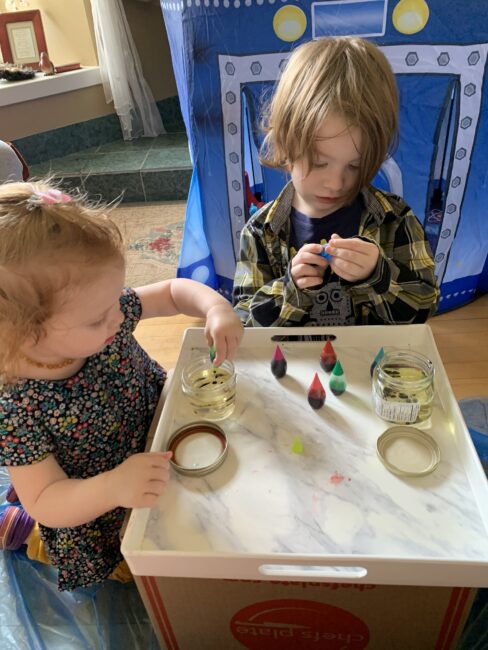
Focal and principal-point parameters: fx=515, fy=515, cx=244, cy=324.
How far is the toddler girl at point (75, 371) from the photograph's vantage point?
1.98ft

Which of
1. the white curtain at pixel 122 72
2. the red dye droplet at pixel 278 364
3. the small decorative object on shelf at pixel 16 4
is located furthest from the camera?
the small decorative object on shelf at pixel 16 4

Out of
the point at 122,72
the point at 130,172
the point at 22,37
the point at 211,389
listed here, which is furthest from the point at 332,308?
the point at 22,37

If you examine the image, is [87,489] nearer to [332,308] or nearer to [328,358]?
[328,358]

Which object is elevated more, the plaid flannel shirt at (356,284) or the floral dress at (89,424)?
the plaid flannel shirt at (356,284)

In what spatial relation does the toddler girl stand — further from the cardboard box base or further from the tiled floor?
the tiled floor

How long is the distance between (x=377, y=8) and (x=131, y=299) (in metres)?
0.91

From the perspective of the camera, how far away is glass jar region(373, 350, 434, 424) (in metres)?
0.69

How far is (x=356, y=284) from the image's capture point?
0.84 metres

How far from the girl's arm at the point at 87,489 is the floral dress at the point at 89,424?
0.03m

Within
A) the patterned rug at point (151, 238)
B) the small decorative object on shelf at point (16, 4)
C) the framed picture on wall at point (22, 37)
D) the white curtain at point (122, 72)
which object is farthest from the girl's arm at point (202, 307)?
the small decorative object on shelf at point (16, 4)

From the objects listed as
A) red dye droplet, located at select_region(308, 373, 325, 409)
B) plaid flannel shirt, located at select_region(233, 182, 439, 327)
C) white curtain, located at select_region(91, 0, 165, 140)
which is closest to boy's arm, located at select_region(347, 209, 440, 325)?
plaid flannel shirt, located at select_region(233, 182, 439, 327)

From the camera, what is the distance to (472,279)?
175 cm

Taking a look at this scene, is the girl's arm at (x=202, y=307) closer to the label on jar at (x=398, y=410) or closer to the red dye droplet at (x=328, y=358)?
the red dye droplet at (x=328, y=358)

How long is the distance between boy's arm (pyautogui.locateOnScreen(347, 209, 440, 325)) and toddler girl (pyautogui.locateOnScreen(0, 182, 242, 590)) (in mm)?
270
